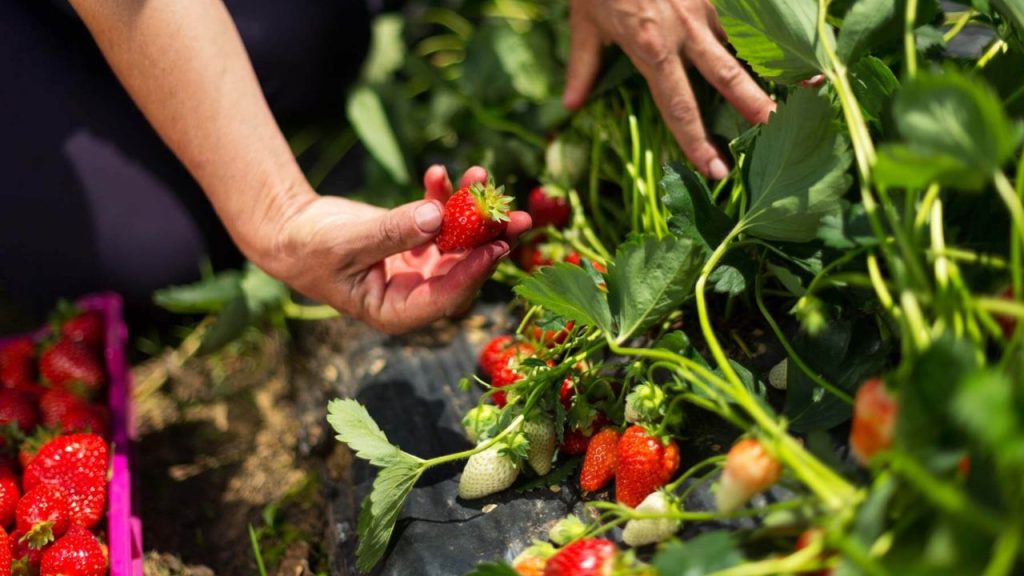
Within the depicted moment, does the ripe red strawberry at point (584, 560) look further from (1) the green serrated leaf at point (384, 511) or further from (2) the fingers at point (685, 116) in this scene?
(2) the fingers at point (685, 116)

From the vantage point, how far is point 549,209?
108 centimetres

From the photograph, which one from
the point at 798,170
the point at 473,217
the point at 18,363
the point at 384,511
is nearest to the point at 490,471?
the point at 384,511

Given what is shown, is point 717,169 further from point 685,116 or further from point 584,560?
point 584,560

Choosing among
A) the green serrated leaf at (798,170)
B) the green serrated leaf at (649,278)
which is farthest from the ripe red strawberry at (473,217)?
the green serrated leaf at (798,170)

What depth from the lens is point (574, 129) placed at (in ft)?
3.70

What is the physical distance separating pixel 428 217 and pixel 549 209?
34cm

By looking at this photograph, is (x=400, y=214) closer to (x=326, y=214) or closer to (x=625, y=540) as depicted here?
(x=326, y=214)

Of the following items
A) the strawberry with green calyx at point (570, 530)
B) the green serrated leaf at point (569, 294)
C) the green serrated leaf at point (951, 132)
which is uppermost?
→ the green serrated leaf at point (951, 132)

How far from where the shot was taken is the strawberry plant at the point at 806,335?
0.47 m

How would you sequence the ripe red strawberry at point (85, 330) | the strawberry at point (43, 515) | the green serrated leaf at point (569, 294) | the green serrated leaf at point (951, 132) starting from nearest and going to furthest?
the green serrated leaf at point (951, 132), the green serrated leaf at point (569, 294), the strawberry at point (43, 515), the ripe red strawberry at point (85, 330)

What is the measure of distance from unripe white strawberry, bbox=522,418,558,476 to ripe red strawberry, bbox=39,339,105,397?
57 centimetres

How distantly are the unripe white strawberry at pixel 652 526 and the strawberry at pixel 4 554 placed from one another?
607mm

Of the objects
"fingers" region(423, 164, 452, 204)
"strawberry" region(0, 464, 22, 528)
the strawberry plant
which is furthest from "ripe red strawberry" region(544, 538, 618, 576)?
"strawberry" region(0, 464, 22, 528)

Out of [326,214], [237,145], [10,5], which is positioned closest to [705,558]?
[326,214]
